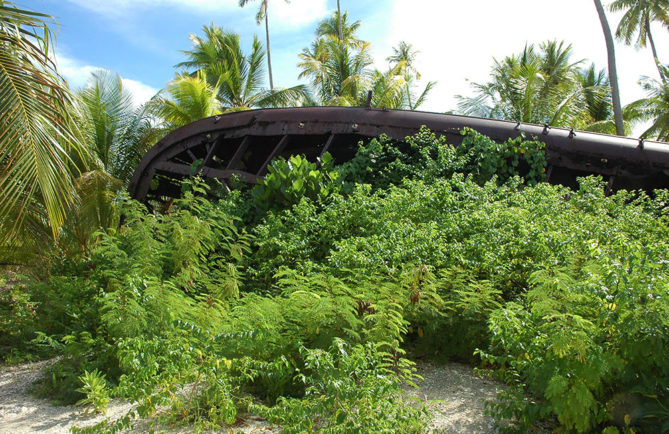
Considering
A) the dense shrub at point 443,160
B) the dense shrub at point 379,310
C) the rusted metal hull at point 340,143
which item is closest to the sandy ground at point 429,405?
the dense shrub at point 379,310

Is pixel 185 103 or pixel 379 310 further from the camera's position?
pixel 185 103

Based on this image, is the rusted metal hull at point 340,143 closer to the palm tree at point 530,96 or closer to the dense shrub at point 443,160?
the dense shrub at point 443,160

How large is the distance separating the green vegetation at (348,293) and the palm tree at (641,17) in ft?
79.0

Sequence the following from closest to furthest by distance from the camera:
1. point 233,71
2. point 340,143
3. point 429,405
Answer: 1. point 429,405
2. point 340,143
3. point 233,71

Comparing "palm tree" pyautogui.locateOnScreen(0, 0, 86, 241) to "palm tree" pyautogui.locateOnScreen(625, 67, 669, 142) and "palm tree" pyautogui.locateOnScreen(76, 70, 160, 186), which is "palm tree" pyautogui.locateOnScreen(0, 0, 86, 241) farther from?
"palm tree" pyautogui.locateOnScreen(625, 67, 669, 142)

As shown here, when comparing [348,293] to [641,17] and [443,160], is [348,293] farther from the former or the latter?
[641,17]

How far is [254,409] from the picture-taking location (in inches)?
124

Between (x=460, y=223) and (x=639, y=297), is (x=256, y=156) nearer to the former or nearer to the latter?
(x=460, y=223)

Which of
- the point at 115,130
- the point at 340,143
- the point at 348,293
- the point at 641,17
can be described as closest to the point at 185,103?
the point at 115,130

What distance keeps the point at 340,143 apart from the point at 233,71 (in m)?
15.6

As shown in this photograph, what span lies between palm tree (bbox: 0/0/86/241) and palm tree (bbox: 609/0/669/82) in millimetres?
27643

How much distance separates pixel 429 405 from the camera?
143 inches

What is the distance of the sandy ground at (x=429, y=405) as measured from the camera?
3.41 m

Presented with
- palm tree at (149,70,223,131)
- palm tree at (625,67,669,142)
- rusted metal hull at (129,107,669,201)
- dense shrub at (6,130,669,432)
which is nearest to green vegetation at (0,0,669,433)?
dense shrub at (6,130,669,432)
